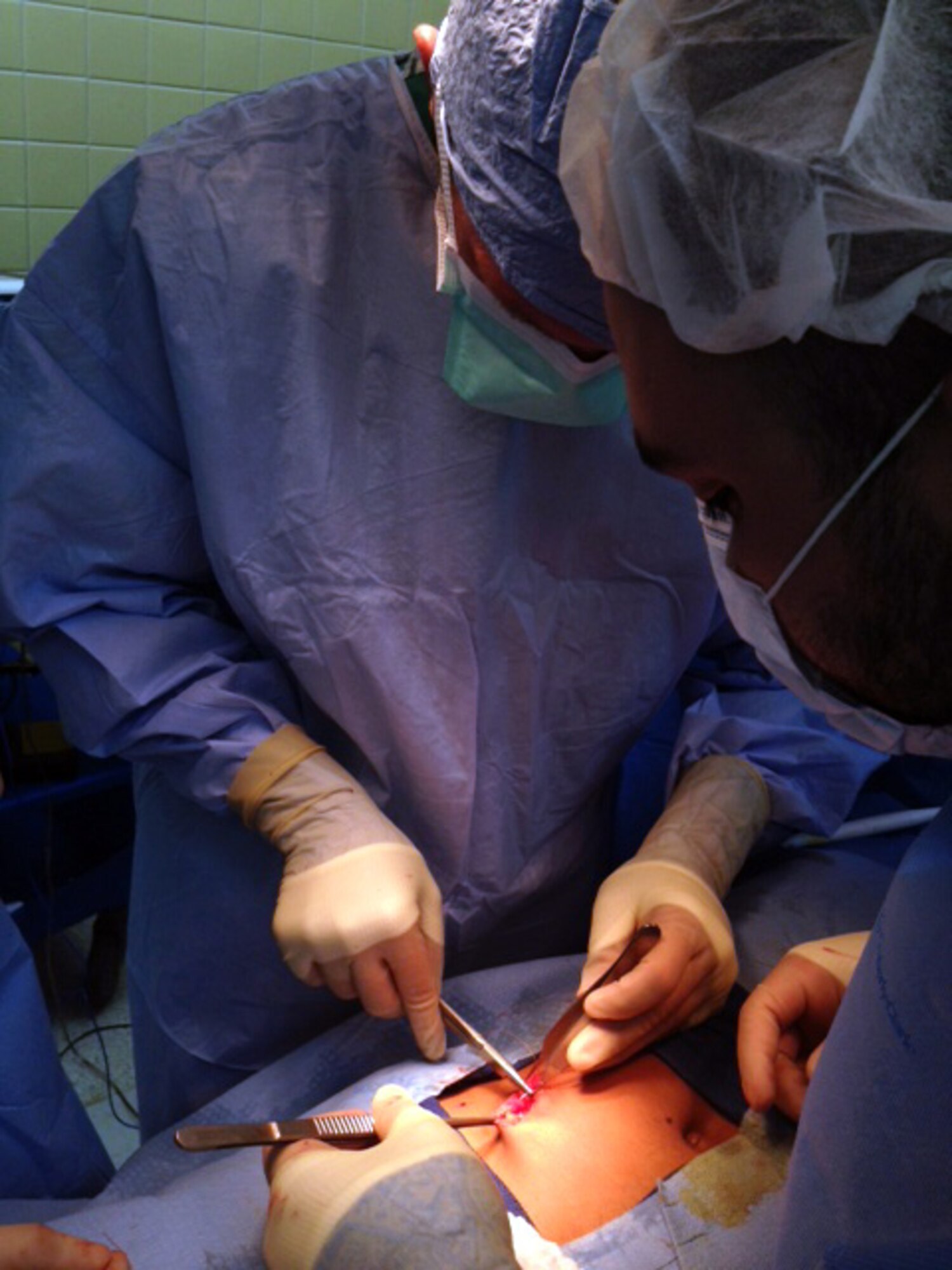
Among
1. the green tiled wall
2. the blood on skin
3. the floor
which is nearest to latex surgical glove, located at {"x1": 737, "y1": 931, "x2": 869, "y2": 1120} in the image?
the blood on skin

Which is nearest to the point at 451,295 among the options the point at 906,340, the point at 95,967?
the point at 906,340

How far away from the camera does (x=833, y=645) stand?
934 millimetres

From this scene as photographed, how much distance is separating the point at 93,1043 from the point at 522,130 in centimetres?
247

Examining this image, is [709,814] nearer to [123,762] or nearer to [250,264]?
[250,264]

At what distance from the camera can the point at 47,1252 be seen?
1188mm

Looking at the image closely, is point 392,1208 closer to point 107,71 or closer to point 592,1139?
point 592,1139

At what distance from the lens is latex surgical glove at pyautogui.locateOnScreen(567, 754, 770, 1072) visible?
150 centimetres

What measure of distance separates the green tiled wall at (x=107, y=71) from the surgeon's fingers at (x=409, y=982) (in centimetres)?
242

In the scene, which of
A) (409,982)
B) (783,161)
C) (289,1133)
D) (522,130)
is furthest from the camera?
(409,982)

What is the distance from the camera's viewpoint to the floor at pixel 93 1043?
270cm

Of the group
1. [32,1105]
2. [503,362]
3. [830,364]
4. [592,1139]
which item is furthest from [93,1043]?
[830,364]

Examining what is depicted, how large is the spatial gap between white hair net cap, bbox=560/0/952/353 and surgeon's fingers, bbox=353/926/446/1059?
913mm

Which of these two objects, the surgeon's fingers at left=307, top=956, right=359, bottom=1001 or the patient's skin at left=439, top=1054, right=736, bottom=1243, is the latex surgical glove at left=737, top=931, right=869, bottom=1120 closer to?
the patient's skin at left=439, top=1054, right=736, bottom=1243

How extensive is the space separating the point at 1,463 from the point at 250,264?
0.41 metres
